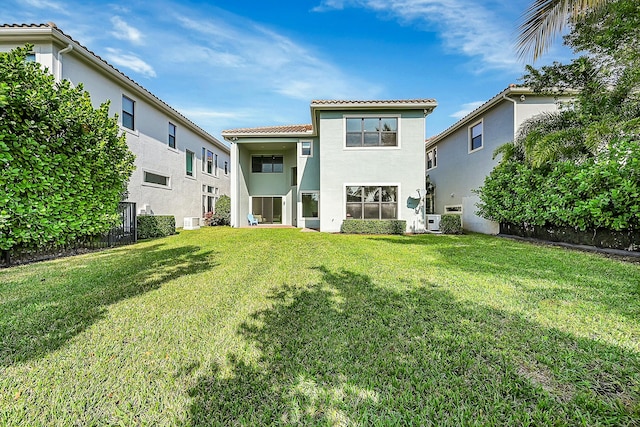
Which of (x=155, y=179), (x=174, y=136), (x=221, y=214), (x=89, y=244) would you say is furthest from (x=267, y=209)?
(x=89, y=244)

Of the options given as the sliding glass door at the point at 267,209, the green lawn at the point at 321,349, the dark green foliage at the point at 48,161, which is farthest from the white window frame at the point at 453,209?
the dark green foliage at the point at 48,161

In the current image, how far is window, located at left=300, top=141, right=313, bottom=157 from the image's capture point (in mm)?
17734

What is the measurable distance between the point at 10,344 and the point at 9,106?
18.6 feet

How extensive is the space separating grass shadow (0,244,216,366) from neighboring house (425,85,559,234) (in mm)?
13848

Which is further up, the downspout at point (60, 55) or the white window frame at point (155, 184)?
the downspout at point (60, 55)

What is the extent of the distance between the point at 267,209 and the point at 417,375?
64.4ft

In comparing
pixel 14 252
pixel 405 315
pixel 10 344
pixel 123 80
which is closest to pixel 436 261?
pixel 405 315

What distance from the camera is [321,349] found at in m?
2.72

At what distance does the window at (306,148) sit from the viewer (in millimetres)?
17734

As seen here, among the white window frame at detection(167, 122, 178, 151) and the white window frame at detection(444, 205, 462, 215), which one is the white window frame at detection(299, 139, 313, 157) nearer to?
the white window frame at detection(167, 122, 178, 151)

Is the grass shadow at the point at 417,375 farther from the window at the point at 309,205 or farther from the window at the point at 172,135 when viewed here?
the window at the point at 172,135

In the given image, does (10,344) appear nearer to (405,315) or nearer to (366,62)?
(405,315)

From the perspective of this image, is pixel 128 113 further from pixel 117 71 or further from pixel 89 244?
pixel 89 244

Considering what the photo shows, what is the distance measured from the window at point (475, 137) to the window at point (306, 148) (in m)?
9.56
